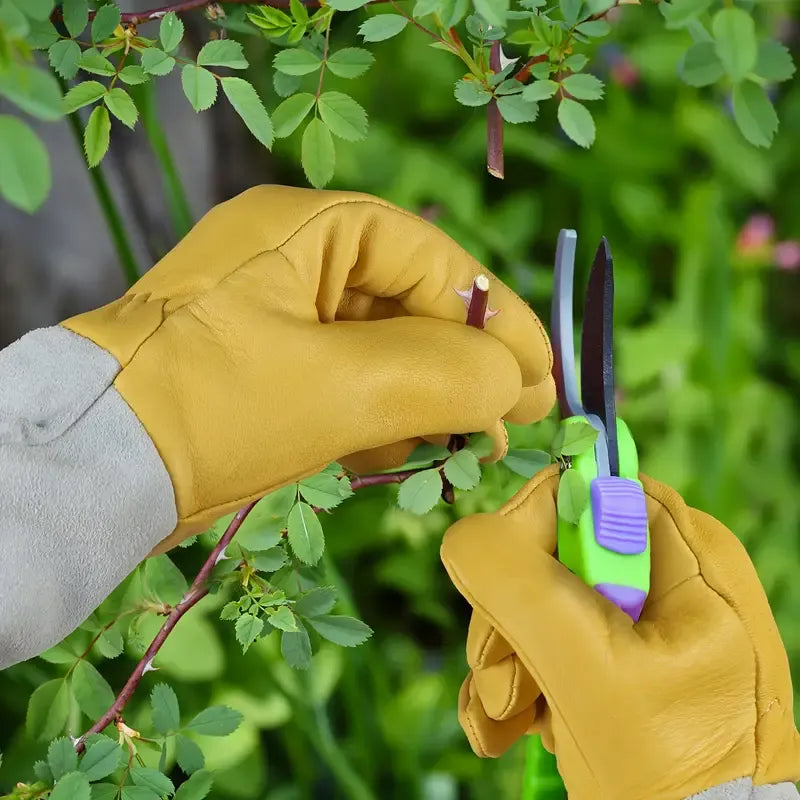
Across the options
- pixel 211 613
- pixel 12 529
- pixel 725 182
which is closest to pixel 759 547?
pixel 725 182

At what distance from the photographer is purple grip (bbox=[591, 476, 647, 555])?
451 mm

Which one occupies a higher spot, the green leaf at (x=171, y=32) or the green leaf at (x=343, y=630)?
the green leaf at (x=171, y=32)

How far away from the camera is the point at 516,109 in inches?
17.9

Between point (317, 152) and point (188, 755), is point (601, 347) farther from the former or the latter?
point (188, 755)

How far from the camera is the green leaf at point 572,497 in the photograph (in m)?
0.45

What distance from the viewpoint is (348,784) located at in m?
0.88

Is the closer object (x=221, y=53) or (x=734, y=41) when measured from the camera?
(x=734, y=41)

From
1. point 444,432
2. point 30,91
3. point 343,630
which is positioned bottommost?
point 343,630

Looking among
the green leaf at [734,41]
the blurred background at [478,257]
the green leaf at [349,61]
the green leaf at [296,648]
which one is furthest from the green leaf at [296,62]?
the blurred background at [478,257]

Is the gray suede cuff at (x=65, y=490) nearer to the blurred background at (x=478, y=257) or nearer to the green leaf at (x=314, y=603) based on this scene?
the green leaf at (x=314, y=603)

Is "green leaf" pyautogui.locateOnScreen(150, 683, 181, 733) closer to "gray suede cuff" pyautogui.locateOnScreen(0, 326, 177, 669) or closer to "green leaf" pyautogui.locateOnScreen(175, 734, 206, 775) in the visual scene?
"green leaf" pyautogui.locateOnScreen(175, 734, 206, 775)

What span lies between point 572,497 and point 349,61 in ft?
0.86

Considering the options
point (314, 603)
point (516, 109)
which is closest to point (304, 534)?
point (314, 603)

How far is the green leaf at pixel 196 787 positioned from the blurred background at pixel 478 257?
0.41 metres
